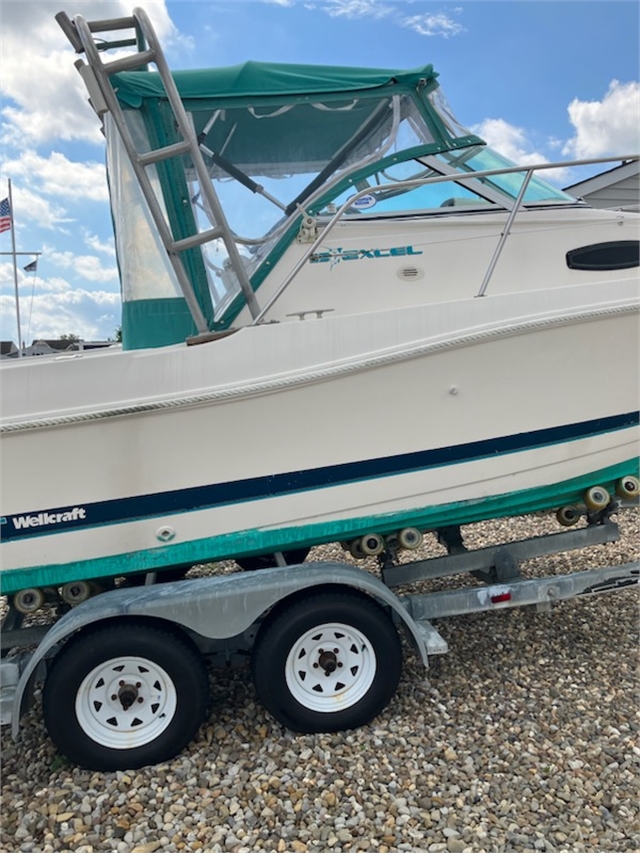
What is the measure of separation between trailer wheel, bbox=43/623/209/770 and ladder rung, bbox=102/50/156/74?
2.57 m

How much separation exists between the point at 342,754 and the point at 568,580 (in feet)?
4.70

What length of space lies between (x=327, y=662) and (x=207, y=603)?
25.4 inches

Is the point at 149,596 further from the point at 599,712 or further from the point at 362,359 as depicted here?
the point at 599,712

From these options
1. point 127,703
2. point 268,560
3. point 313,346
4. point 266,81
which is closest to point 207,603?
point 127,703

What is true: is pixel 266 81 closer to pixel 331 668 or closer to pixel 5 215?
pixel 331 668

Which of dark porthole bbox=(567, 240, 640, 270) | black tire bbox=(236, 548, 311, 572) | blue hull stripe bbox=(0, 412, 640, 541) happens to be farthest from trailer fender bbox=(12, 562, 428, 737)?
dark porthole bbox=(567, 240, 640, 270)

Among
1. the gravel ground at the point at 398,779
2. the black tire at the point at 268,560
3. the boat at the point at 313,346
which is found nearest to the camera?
the gravel ground at the point at 398,779

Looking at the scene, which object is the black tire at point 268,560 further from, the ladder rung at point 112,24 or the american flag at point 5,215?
the american flag at point 5,215

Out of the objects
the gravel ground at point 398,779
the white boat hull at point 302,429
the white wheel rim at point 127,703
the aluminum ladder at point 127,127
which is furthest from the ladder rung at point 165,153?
the gravel ground at point 398,779

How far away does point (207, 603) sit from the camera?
2.95 m

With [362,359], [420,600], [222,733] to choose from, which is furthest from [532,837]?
[362,359]

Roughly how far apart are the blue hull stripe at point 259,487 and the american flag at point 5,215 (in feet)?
62.5

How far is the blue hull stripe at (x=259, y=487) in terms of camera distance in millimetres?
2980

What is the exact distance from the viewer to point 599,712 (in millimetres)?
3188
